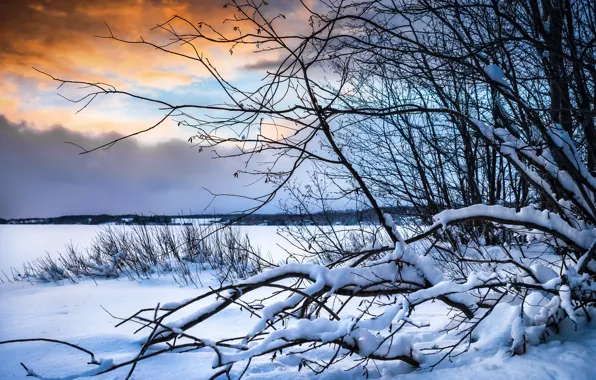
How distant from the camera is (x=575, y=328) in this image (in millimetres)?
1756

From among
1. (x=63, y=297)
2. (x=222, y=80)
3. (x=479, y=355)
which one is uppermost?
(x=222, y=80)

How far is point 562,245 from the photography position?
7.31ft

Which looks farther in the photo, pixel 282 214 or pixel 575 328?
pixel 282 214

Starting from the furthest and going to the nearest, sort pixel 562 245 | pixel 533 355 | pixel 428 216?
pixel 428 216 → pixel 562 245 → pixel 533 355

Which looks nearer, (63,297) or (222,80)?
(222,80)

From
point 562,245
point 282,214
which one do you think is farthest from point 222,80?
point 282,214

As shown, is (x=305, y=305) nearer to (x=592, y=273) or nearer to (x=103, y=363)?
(x=103, y=363)

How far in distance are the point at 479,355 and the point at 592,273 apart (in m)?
0.85

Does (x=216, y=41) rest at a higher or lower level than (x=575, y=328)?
higher

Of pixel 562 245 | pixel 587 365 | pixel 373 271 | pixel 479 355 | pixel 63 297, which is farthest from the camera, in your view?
pixel 63 297

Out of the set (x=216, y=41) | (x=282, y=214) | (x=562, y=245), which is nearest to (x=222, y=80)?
(x=216, y=41)

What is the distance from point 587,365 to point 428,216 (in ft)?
13.1

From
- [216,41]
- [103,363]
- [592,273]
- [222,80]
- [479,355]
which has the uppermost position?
[216,41]

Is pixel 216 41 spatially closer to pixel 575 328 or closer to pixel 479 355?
pixel 479 355
